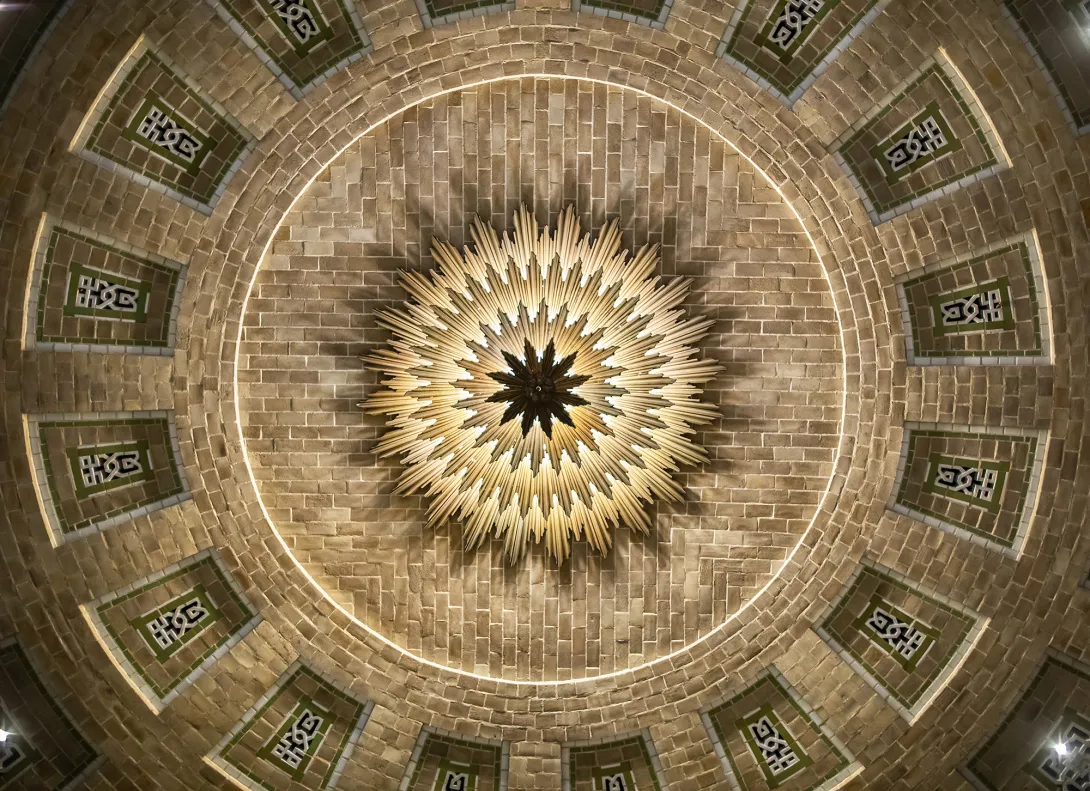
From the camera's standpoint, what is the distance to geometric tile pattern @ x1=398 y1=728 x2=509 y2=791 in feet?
31.1

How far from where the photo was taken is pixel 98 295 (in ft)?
30.2

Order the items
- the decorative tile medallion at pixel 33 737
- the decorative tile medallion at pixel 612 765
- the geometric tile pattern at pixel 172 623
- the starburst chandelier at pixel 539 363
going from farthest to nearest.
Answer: the decorative tile medallion at pixel 612 765, the geometric tile pattern at pixel 172 623, the decorative tile medallion at pixel 33 737, the starburst chandelier at pixel 539 363

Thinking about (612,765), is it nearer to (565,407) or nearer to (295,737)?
(295,737)

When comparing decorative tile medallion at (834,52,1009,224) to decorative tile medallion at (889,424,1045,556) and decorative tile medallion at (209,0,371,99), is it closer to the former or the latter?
decorative tile medallion at (889,424,1045,556)

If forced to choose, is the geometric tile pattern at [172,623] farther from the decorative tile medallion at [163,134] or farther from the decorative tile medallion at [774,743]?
the decorative tile medallion at [774,743]

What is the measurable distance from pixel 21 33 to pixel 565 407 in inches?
279

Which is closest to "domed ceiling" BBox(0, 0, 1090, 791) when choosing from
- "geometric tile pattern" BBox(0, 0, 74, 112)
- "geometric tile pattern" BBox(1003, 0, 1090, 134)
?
"geometric tile pattern" BBox(1003, 0, 1090, 134)

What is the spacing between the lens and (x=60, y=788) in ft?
29.7

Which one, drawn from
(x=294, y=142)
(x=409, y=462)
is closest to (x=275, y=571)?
(x=409, y=462)

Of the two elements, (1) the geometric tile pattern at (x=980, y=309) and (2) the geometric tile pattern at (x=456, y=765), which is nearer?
(1) the geometric tile pattern at (x=980, y=309)

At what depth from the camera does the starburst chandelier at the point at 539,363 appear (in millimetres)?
8719

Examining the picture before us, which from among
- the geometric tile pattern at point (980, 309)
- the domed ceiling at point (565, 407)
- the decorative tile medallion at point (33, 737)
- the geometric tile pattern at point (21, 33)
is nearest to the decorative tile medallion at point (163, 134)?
the domed ceiling at point (565, 407)

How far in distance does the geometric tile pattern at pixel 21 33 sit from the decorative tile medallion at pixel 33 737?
20.4 feet

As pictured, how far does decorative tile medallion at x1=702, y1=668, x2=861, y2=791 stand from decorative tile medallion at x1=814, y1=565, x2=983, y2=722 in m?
0.85
